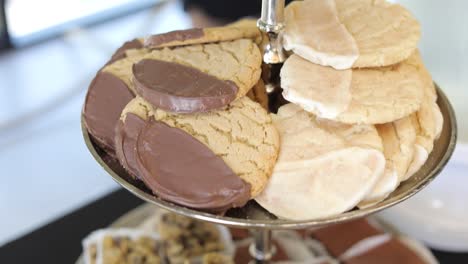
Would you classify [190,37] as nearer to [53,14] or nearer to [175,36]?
[175,36]

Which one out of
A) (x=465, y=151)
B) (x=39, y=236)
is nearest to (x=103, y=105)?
(x=39, y=236)

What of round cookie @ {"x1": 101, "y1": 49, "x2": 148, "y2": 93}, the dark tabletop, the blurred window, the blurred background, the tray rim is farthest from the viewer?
the blurred window

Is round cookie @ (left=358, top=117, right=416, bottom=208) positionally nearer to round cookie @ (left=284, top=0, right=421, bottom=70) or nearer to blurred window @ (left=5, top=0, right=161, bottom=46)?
round cookie @ (left=284, top=0, right=421, bottom=70)

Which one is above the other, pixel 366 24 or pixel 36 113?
pixel 366 24

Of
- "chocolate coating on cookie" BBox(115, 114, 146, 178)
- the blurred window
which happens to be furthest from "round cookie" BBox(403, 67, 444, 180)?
the blurred window

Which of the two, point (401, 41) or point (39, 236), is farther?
point (39, 236)

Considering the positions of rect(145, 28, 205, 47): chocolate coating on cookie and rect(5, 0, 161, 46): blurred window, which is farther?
rect(5, 0, 161, 46): blurred window

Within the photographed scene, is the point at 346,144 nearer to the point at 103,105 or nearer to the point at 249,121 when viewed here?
the point at 249,121

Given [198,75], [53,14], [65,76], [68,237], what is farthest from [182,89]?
[53,14]
